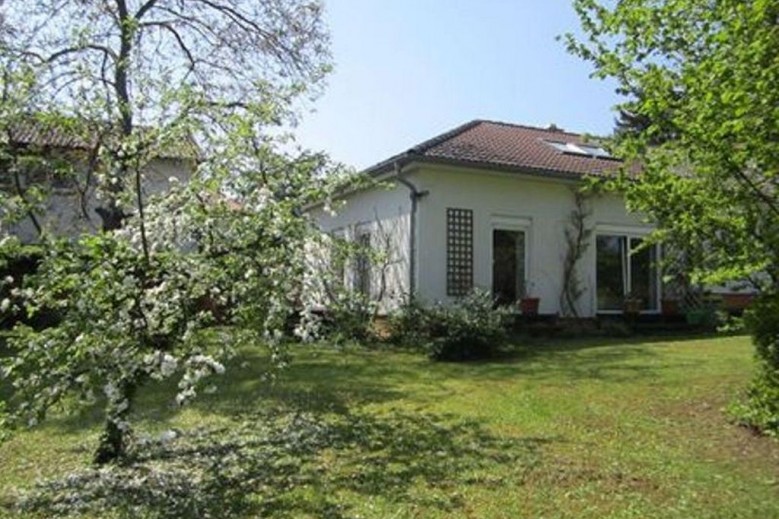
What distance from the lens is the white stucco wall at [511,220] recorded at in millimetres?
15000

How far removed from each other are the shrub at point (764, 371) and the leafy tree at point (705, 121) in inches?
0.9

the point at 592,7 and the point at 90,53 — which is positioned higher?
the point at 90,53

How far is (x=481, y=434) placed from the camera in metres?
7.04

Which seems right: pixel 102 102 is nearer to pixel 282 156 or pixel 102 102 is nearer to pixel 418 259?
pixel 282 156

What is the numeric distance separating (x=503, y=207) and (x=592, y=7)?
28.2 feet

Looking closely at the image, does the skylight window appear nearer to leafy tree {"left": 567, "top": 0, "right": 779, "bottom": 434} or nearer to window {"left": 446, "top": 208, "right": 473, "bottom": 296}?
window {"left": 446, "top": 208, "right": 473, "bottom": 296}

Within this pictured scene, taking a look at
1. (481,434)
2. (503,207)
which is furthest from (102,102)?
(503,207)

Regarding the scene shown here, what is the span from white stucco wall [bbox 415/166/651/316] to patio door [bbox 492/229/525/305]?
18 centimetres

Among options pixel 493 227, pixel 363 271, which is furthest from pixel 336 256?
pixel 363 271

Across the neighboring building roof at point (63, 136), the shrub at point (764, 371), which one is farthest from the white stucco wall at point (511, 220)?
the neighboring building roof at point (63, 136)

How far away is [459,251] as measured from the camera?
50.2 ft

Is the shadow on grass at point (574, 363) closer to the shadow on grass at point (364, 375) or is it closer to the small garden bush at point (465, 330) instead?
the shadow on grass at point (364, 375)

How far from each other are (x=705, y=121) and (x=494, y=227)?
404 inches

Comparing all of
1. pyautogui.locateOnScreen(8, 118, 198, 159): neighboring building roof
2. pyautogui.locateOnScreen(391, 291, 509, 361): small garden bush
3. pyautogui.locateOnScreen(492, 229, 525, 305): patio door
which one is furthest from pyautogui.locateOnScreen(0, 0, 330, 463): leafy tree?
pyautogui.locateOnScreen(492, 229, 525, 305): patio door
